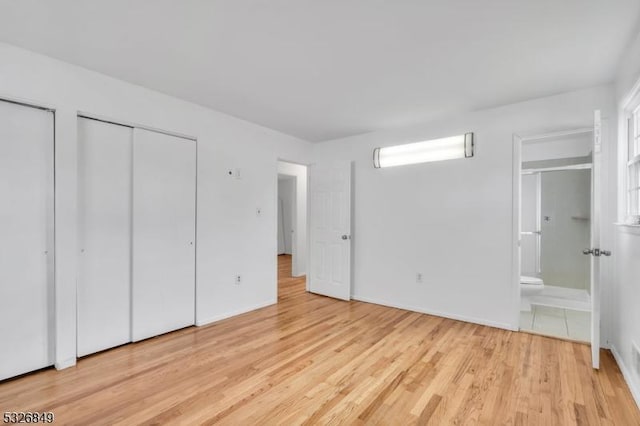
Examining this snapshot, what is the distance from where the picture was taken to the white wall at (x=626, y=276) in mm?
2047

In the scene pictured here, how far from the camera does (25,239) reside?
7.34 feet

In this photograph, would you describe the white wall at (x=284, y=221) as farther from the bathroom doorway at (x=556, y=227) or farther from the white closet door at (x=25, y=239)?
the white closet door at (x=25, y=239)

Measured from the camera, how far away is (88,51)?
223 cm

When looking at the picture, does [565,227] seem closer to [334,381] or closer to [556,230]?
[556,230]

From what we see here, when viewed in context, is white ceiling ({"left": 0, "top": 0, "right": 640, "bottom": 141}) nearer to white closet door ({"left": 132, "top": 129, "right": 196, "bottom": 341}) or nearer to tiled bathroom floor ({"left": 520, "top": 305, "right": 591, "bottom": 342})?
white closet door ({"left": 132, "top": 129, "right": 196, "bottom": 341})

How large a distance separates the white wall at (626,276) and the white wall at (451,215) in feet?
1.75

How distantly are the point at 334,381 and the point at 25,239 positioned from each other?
2545mm

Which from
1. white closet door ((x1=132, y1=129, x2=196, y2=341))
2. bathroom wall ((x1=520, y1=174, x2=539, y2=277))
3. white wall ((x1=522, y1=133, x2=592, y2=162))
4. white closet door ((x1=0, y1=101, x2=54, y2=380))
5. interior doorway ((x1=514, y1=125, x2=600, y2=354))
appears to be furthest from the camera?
bathroom wall ((x1=520, y1=174, x2=539, y2=277))

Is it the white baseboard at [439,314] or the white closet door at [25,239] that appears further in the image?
the white baseboard at [439,314]

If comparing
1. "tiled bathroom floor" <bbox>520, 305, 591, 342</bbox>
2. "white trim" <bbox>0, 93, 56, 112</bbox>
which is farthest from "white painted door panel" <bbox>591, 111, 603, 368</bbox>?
"white trim" <bbox>0, 93, 56, 112</bbox>

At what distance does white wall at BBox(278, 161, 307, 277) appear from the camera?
6.27 metres

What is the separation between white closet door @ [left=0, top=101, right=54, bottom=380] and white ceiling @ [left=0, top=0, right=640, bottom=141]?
2.00ft

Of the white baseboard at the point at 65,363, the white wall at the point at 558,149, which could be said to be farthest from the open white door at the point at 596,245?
the white baseboard at the point at 65,363

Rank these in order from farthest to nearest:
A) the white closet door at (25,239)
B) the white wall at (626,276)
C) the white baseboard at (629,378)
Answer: the white closet door at (25,239)
the white wall at (626,276)
the white baseboard at (629,378)
